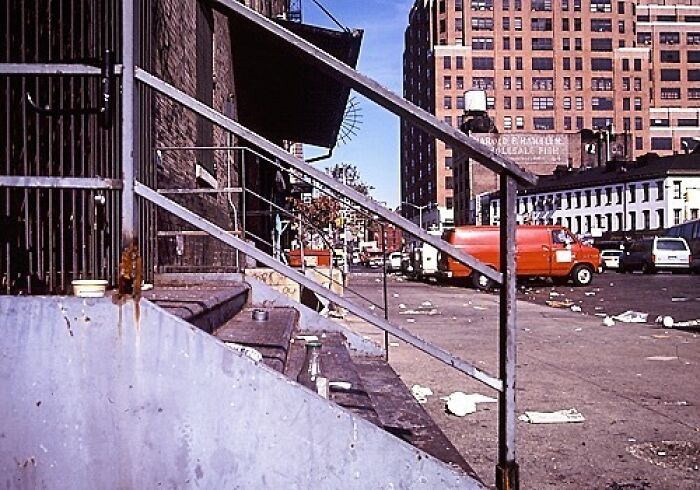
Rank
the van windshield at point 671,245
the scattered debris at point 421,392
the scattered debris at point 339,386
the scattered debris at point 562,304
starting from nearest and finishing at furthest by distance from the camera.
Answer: the scattered debris at point 339,386 < the scattered debris at point 421,392 < the scattered debris at point 562,304 < the van windshield at point 671,245

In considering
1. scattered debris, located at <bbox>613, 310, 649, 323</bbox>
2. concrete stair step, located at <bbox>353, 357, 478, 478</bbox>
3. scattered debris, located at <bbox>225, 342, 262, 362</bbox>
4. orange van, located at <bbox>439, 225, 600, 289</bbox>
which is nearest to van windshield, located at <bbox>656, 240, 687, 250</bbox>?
orange van, located at <bbox>439, 225, 600, 289</bbox>

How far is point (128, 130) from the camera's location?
2.58 meters

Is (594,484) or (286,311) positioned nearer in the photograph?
(594,484)

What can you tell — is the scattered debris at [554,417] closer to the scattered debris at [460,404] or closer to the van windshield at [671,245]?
the scattered debris at [460,404]

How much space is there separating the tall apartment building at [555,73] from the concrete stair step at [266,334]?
107 metres

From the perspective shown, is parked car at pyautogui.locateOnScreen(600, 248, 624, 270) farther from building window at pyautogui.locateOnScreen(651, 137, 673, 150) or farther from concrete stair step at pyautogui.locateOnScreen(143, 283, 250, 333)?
building window at pyautogui.locateOnScreen(651, 137, 673, 150)

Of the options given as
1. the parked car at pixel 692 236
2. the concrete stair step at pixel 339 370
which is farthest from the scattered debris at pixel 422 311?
the parked car at pixel 692 236

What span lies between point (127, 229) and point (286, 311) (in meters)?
4.32

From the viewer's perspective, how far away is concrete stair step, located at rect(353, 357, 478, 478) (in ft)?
10.2

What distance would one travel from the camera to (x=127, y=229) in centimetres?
258

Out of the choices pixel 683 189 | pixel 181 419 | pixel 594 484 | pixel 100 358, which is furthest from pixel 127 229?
pixel 683 189

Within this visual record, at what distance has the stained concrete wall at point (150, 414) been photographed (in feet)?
8.05

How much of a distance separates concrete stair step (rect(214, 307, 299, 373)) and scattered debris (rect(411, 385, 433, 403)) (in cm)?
136

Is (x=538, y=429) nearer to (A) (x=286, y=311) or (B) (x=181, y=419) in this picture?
(A) (x=286, y=311)
